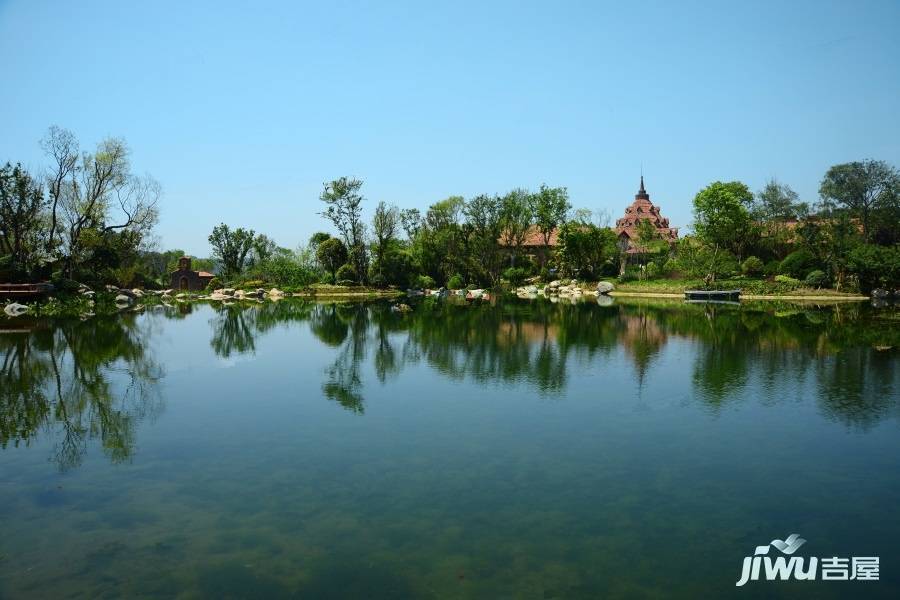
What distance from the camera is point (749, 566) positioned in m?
6.93

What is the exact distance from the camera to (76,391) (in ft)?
51.9

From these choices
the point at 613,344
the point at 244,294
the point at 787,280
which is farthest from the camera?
the point at 244,294

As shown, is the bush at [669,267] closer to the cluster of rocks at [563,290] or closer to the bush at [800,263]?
the cluster of rocks at [563,290]

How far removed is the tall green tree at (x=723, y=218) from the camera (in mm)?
60938

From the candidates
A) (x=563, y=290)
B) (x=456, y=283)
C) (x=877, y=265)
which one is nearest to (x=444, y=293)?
(x=456, y=283)

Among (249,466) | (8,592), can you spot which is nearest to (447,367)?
(249,466)

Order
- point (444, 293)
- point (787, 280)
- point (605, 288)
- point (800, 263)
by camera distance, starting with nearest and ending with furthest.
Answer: point (787, 280) < point (800, 263) < point (605, 288) < point (444, 293)

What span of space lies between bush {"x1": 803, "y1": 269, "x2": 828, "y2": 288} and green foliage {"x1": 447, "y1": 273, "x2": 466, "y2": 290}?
3210 cm

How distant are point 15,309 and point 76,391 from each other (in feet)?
88.2

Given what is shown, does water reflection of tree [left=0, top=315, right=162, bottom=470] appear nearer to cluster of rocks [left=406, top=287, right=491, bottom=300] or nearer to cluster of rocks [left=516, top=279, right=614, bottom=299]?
cluster of rocks [left=406, top=287, right=491, bottom=300]

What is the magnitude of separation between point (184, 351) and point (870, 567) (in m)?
22.0

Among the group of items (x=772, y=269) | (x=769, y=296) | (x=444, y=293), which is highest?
(x=772, y=269)

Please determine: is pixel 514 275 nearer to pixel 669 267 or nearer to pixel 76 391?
pixel 669 267

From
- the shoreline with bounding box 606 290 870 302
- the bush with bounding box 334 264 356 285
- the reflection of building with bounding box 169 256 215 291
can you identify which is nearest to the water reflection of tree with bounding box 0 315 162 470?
the bush with bounding box 334 264 356 285
